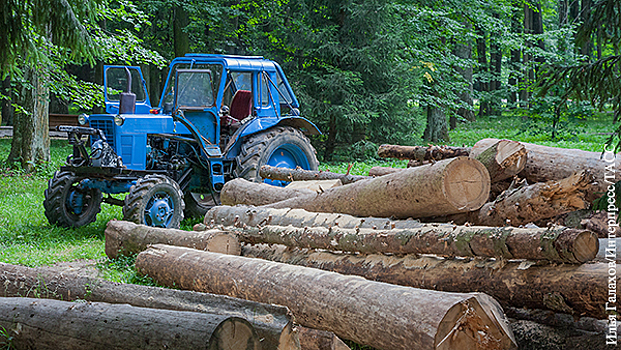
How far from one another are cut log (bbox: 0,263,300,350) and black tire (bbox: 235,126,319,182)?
4618mm

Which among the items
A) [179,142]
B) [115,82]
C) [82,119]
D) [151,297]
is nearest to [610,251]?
[151,297]

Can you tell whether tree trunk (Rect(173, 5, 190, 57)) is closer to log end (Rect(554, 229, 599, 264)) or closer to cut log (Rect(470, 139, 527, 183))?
cut log (Rect(470, 139, 527, 183))

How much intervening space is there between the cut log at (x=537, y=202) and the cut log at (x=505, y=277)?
0.58 metres

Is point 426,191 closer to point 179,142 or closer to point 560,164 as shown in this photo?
point 560,164

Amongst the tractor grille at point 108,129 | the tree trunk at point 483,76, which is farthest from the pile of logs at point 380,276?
the tree trunk at point 483,76

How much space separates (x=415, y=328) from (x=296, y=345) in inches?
29.2

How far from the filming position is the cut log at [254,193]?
24.5 feet

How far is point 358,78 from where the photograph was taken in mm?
17094

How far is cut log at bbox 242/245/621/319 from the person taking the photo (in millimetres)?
3711

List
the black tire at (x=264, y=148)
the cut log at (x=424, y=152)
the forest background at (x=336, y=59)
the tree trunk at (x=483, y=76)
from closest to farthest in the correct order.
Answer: the cut log at (x=424, y=152), the black tire at (x=264, y=148), the forest background at (x=336, y=59), the tree trunk at (x=483, y=76)

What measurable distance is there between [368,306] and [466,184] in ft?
6.58

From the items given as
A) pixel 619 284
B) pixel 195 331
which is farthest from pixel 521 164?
pixel 195 331

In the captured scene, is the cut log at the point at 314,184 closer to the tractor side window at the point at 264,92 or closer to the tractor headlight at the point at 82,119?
the tractor side window at the point at 264,92

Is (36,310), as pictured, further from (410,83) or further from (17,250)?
(410,83)
